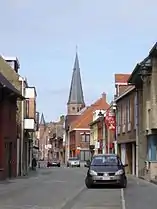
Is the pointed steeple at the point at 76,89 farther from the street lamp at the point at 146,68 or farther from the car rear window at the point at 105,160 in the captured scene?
the car rear window at the point at 105,160

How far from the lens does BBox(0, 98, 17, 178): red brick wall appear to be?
38.4 meters

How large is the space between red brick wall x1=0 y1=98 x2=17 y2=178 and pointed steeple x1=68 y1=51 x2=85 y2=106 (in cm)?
9264

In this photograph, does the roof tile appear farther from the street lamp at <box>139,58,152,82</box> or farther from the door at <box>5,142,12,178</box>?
the street lamp at <box>139,58,152,82</box>

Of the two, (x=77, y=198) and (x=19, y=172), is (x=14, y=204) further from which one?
(x=19, y=172)

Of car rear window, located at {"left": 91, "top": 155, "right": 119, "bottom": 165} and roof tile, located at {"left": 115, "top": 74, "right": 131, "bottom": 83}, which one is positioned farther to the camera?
roof tile, located at {"left": 115, "top": 74, "right": 131, "bottom": 83}

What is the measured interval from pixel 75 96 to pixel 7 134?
102m

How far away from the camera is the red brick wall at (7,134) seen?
126 ft

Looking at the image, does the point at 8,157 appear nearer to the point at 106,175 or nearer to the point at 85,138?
the point at 106,175

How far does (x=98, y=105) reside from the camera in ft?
374

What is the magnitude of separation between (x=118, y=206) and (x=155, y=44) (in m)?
16.9

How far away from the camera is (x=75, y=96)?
466 feet

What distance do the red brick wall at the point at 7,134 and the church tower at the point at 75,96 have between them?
93.9 metres

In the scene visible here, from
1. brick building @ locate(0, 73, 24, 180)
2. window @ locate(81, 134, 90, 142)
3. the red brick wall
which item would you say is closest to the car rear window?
brick building @ locate(0, 73, 24, 180)

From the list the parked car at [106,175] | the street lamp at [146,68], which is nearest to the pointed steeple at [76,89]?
the street lamp at [146,68]
